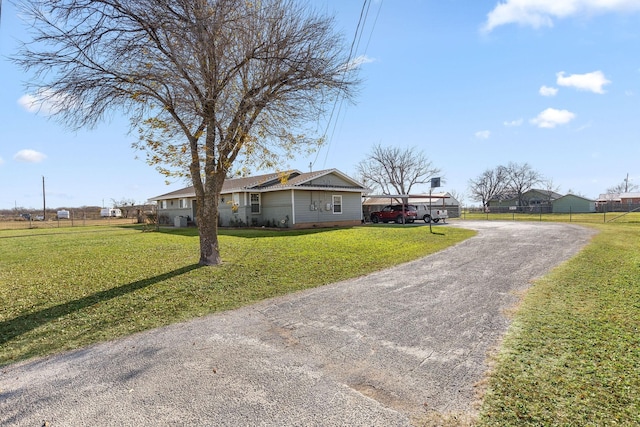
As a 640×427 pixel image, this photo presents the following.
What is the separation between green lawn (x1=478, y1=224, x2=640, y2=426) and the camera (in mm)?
2646

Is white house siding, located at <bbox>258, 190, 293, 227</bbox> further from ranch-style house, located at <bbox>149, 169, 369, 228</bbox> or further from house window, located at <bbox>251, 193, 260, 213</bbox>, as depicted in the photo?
house window, located at <bbox>251, 193, 260, 213</bbox>

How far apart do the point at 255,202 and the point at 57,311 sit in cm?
1649

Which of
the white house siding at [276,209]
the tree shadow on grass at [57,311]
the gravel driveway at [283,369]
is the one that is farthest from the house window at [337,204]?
the gravel driveway at [283,369]

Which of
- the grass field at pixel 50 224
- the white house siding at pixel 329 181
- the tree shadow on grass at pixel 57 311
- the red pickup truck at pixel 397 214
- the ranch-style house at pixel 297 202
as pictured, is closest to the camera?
the tree shadow on grass at pixel 57 311

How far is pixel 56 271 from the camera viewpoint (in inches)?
339

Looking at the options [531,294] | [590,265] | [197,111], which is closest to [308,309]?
[531,294]

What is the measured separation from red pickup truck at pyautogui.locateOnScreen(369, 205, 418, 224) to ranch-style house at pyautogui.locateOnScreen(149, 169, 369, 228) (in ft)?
9.99

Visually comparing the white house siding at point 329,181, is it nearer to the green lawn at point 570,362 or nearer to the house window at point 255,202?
the house window at point 255,202

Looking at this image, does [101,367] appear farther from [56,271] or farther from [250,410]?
[56,271]

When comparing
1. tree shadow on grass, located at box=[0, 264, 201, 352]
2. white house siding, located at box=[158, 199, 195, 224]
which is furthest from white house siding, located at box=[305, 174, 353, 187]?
tree shadow on grass, located at box=[0, 264, 201, 352]

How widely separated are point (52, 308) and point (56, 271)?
3231mm

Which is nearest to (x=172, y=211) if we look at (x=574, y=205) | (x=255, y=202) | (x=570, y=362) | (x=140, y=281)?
(x=255, y=202)

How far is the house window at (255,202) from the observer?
72.4 feet

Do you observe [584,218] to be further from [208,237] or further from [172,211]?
[172,211]
